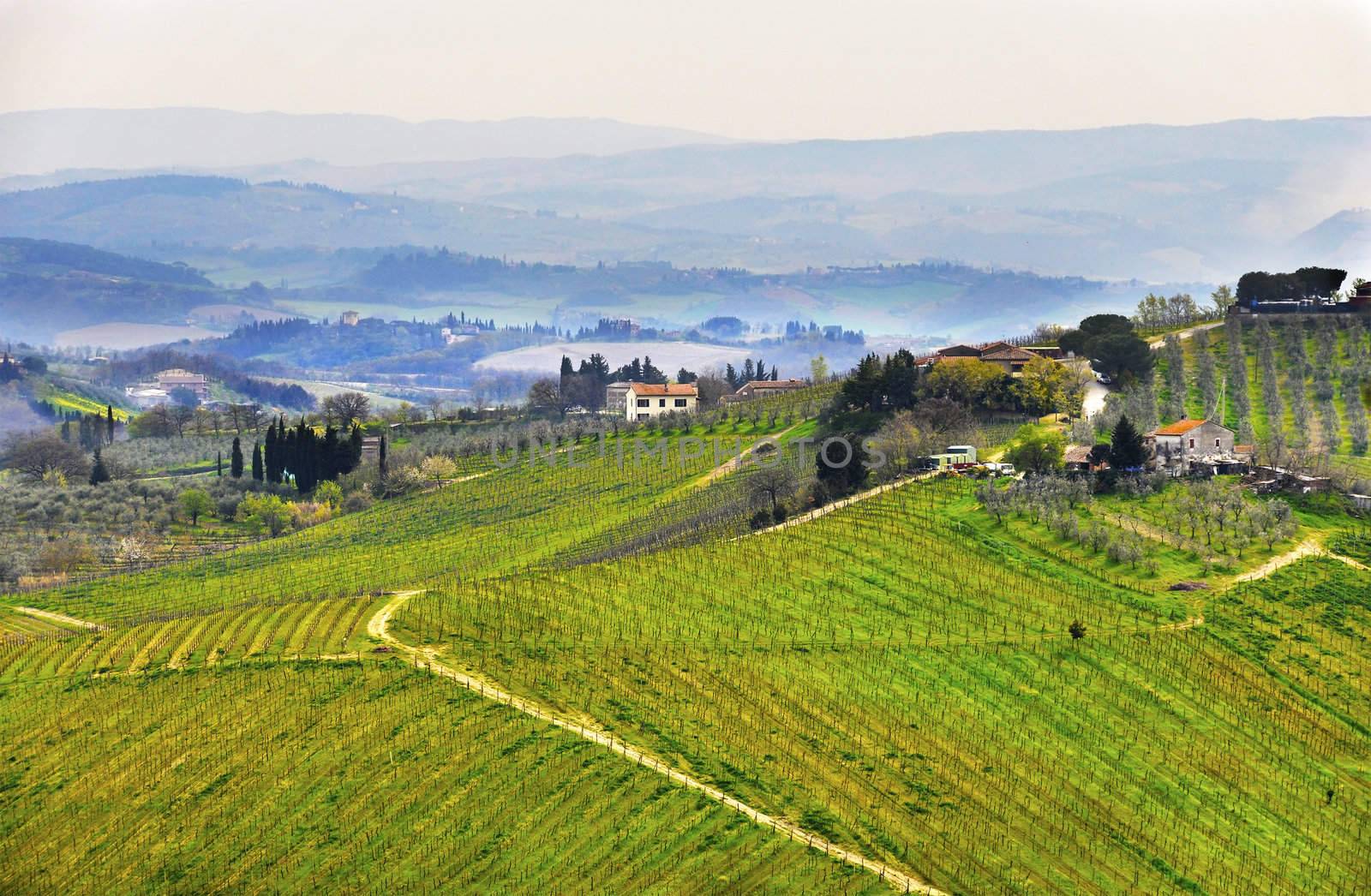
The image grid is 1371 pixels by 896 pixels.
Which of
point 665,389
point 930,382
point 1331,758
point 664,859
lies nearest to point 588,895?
point 664,859

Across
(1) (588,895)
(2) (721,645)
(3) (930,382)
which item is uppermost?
(3) (930,382)

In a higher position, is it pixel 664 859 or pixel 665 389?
pixel 665 389

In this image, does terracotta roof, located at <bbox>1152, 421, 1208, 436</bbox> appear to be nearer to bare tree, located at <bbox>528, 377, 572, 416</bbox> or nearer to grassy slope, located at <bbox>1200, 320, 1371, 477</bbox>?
grassy slope, located at <bbox>1200, 320, 1371, 477</bbox>

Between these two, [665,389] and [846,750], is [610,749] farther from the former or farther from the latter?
[665,389]

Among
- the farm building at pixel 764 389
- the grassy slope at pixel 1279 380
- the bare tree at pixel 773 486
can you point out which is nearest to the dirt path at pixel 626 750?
the bare tree at pixel 773 486

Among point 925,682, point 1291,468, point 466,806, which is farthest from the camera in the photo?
point 1291,468

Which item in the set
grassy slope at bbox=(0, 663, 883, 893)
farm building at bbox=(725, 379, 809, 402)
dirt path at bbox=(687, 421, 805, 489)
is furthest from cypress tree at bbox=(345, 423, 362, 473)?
grassy slope at bbox=(0, 663, 883, 893)

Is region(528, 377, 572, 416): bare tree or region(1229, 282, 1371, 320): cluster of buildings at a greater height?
region(1229, 282, 1371, 320): cluster of buildings
